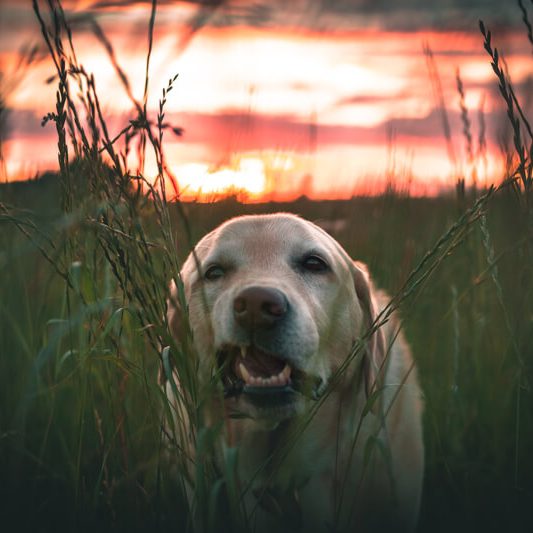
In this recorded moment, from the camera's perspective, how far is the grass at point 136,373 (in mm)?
1724

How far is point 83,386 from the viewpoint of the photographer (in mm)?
1810

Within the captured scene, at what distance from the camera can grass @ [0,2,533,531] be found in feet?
5.65

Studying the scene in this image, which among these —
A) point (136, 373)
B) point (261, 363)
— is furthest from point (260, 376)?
point (136, 373)

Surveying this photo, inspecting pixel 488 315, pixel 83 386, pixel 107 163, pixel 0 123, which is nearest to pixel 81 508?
pixel 83 386

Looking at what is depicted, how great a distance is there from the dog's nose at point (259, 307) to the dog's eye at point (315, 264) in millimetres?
541

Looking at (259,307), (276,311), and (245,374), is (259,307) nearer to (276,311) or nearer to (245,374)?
(276,311)

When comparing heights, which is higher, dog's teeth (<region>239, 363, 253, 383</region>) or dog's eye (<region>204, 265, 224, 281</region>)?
dog's eye (<region>204, 265, 224, 281</region>)

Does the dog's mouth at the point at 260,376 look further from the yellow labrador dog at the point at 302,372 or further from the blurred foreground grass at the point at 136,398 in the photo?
the blurred foreground grass at the point at 136,398

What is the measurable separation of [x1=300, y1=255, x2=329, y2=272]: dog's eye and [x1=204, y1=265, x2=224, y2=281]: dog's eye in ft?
1.22

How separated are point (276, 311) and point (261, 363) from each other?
0.30 metres

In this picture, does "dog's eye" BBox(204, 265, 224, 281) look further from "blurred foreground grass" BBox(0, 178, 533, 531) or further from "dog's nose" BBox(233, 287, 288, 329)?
"dog's nose" BBox(233, 287, 288, 329)

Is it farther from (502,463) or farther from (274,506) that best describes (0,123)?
(502,463)

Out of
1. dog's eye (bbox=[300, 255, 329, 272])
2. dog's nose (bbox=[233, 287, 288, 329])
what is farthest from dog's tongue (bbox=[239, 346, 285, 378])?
dog's eye (bbox=[300, 255, 329, 272])

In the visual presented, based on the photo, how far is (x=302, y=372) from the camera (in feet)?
7.98
